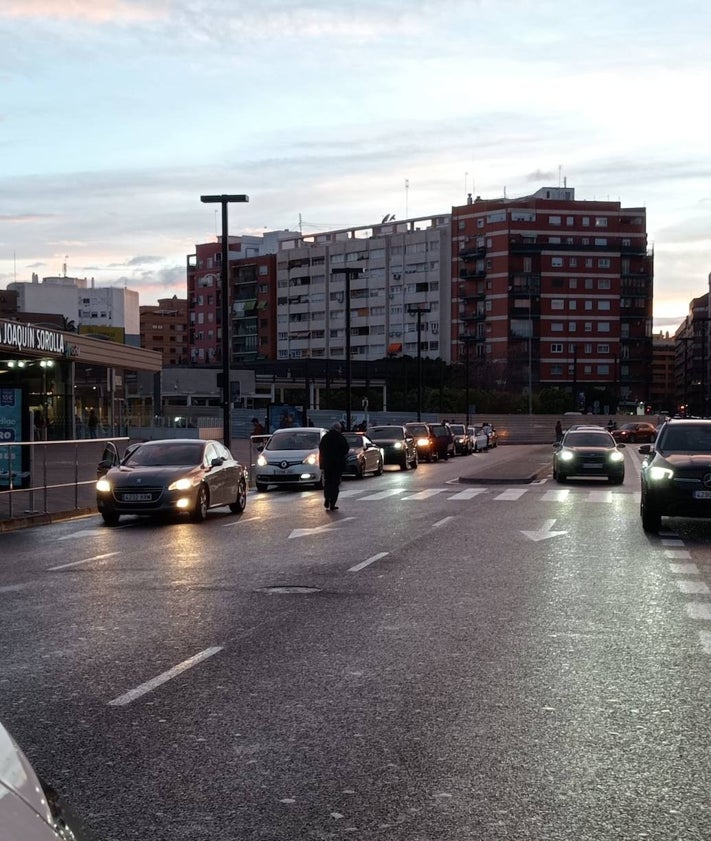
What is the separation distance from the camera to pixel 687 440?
63.0 ft

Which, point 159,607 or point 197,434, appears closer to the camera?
point 159,607

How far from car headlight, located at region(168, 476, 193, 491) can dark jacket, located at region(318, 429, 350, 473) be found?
10.2 feet

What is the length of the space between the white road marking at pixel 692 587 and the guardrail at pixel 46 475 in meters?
12.6

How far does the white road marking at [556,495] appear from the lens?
85.7 ft

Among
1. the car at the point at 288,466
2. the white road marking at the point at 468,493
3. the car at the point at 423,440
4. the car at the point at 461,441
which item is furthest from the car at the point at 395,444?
the car at the point at 461,441

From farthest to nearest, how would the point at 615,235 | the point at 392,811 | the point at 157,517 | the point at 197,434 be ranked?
the point at 615,235 < the point at 197,434 < the point at 157,517 < the point at 392,811

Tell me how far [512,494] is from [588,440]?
283 inches

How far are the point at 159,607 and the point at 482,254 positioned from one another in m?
118

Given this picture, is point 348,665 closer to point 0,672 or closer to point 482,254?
point 0,672

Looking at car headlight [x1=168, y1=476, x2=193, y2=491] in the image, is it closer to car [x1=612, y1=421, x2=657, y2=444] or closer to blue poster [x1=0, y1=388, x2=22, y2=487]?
blue poster [x1=0, y1=388, x2=22, y2=487]

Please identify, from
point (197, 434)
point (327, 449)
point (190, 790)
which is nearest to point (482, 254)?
point (197, 434)

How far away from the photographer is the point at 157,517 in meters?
23.2

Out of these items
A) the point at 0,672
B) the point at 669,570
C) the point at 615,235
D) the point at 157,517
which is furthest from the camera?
the point at 615,235

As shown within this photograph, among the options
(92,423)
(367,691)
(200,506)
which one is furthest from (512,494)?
(92,423)
